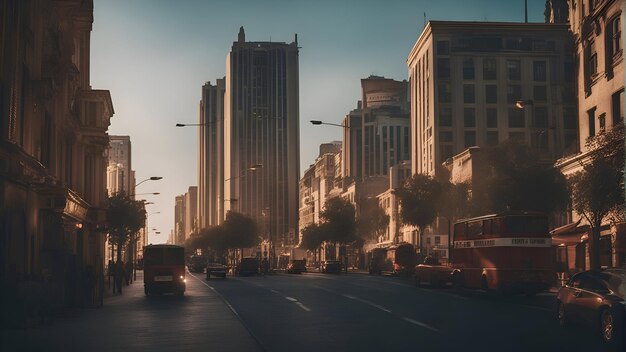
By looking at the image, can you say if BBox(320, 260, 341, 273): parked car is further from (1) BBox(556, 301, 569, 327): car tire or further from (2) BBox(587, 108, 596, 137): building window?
(1) BBox(556, 301, 569, 327): car tire

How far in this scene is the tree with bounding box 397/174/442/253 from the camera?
74750 mm

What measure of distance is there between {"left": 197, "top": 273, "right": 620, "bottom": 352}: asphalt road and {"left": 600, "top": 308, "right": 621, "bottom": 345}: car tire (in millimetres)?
266

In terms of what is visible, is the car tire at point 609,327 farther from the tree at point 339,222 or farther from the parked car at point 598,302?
the tree at point 339,222

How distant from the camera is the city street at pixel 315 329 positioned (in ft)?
52.0

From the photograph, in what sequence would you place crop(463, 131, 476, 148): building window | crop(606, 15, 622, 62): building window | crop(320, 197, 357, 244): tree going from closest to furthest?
1. crop(606, 15, 622, 62): building window
2. crop(463, 131, 476, 148): building window
3. crop(320, 197, 357, 244): tree

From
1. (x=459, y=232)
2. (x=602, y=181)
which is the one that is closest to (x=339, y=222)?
(x=459, y=232)

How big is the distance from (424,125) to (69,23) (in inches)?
2916

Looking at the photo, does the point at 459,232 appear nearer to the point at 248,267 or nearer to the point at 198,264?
the point at 248,267

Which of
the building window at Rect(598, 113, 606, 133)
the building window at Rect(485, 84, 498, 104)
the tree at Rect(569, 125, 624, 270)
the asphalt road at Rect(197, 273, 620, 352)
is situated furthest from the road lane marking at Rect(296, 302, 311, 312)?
the building window at Rect(485, 84, 498, 104)

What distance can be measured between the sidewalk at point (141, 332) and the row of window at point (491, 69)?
8065cm

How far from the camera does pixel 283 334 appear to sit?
709 inches

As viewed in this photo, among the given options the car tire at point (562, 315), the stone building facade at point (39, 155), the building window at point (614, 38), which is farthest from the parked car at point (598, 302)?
the building window at point (614, 38)

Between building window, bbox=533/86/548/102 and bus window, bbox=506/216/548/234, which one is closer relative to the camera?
bus window, bbox=506/216/548/234

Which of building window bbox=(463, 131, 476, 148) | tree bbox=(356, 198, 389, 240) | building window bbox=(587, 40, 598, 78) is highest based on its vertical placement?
building window bbox=(463, 131, 476, 148)
